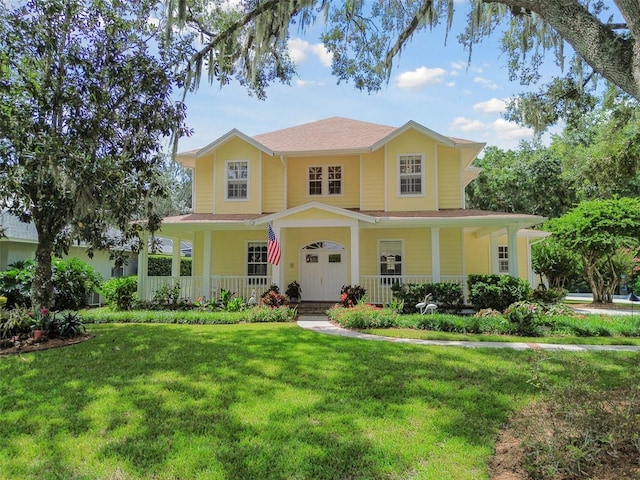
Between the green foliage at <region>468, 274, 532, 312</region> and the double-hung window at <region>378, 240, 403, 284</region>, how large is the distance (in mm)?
3164

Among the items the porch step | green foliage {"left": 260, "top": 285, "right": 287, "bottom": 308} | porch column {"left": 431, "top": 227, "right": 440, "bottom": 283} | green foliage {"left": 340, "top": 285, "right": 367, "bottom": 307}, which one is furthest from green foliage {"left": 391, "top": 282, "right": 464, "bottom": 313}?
green foliage {"left": 260, "top": 285, "right": 287, "bottom": 308}

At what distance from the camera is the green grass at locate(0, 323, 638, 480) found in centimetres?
351

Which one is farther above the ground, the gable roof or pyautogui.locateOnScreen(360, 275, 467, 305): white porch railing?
the gable roof

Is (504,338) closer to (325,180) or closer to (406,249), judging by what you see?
(406,249)

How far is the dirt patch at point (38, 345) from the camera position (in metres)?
7.72

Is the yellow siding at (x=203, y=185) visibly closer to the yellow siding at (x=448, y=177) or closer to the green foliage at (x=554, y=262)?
the yellow siding at (x=448, y=177)

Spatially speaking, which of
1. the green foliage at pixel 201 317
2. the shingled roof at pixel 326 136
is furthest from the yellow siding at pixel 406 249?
the green foliage at pixel 201 317

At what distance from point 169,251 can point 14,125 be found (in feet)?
74.3

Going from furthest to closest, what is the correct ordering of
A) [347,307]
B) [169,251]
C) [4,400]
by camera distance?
[169,251], [347,307], [4,400]

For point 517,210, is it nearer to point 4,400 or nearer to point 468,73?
point 468,73

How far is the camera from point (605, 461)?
3305 millimetres

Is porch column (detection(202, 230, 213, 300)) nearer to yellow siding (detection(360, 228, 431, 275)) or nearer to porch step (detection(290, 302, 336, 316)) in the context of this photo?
porch step (detection(290, 302, 336, 316))

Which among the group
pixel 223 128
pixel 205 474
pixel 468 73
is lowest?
pixel 205 474

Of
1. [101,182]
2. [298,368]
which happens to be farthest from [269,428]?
[101,182]
